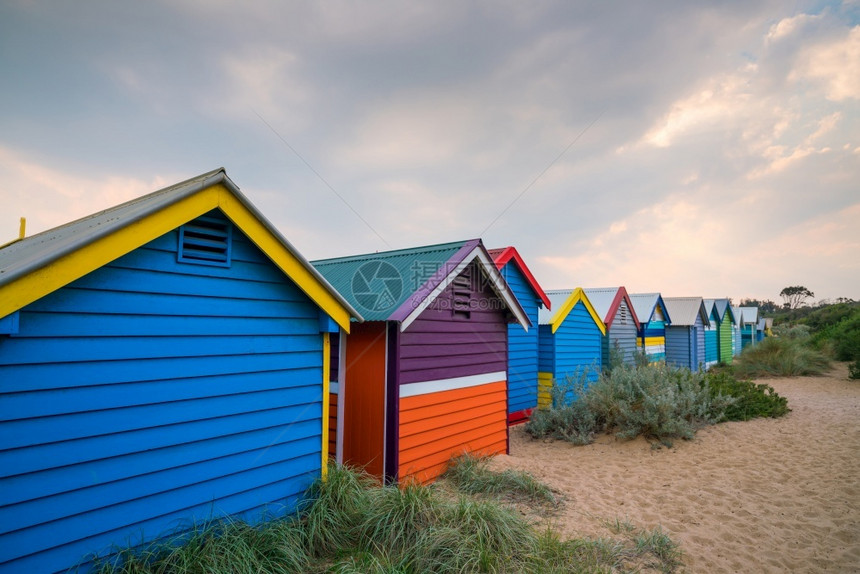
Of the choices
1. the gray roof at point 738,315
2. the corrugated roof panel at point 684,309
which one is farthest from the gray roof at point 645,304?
the gray roof at point 738,315

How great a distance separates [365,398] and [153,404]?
11.5 ft

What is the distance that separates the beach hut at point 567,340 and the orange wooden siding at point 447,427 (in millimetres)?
4033

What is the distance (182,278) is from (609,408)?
992cm

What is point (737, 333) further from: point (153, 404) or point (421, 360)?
point (153, 404)

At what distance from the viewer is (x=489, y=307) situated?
9125 millimetres

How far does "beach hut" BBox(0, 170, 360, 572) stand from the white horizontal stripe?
1.73 m

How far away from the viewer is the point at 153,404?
4062 millimetres

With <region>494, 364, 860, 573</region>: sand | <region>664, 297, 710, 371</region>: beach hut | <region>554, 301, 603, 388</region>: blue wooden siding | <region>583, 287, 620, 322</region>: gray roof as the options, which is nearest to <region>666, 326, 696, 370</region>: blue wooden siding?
<region>664, 297, 710, 371</region>: beach hut

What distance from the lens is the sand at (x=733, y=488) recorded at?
5418 millimetres

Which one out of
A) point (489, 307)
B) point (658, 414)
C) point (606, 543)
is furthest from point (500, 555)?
point (658, 414)

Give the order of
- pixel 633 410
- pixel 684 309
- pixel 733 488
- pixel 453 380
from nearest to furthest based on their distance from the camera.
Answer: pixel 733 488, pixel 453 380, pixel 633 410, pixel 684 309

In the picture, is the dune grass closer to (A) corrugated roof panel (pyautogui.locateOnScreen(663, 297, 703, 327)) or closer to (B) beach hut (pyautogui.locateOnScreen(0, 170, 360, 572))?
(B) beach hut (pyautogui.locateOnScreen(0, 170, 360, 572))

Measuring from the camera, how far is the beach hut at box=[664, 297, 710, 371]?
2436 cm

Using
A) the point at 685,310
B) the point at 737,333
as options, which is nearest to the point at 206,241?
the point at 685,310
